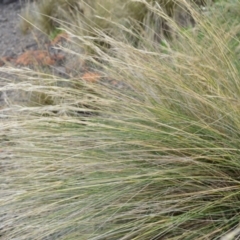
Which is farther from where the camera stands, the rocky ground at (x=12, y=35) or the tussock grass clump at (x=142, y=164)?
the rocky ground at (x=12, y=35)

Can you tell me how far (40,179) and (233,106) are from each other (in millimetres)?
941

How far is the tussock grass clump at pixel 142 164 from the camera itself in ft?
7.59

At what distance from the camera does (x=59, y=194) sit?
8.19 feet

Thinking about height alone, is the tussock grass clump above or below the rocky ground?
above

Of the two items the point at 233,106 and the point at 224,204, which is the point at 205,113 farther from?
the point at 224,204

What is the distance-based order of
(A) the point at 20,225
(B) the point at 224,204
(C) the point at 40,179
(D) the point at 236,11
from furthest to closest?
(D) the point at 236,11
(C) the point at 40,179
(A) the point at 20,225
(B) the point at 224,204

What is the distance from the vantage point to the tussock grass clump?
231cm

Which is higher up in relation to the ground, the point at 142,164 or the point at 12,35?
the point at 142,164

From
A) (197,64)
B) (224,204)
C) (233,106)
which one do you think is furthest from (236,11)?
(224,204)

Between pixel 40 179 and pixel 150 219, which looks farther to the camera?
pixel 40 179

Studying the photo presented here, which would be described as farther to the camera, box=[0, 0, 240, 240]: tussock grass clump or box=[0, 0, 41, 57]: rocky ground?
box=[0, 0, 41, 57]: rocky ground

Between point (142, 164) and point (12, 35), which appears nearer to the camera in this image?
point (142, 164)

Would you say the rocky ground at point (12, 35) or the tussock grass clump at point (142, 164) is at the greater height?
the tussock grass clump at point (142, 164)

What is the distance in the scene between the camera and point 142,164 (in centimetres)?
243
